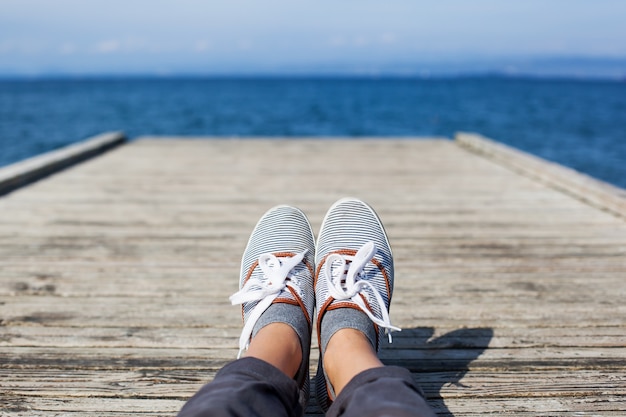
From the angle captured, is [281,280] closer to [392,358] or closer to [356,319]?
[356,319]

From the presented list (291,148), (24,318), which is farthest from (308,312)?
(291,148)

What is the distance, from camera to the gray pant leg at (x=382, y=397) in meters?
1.00

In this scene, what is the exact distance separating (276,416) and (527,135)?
19211mm

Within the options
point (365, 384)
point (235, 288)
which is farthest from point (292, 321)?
point (235, 288)

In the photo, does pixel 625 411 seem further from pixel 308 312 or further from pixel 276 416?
pixel 276 416

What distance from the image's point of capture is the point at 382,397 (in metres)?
1.04

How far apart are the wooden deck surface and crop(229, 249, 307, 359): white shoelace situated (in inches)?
11.1

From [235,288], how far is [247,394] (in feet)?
4.20

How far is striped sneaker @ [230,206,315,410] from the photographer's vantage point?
1450 millimetres

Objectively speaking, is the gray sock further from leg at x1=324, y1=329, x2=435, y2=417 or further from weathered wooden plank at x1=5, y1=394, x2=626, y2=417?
weathered wooden plank at x1=5, y1=394, x2=626, y2=417

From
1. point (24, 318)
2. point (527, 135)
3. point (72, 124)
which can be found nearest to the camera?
point (24, 318)

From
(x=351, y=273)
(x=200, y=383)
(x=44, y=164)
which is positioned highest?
(x=351, y=273)

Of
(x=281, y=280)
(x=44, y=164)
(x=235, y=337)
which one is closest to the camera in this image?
(x=281, y=280)

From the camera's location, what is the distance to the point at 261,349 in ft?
4.25
